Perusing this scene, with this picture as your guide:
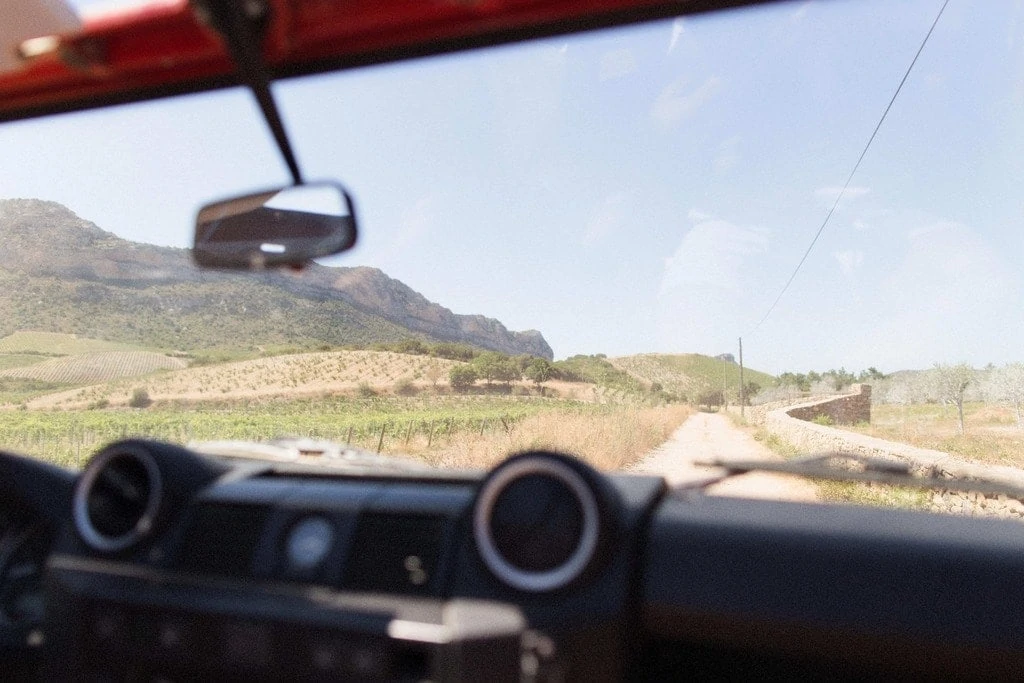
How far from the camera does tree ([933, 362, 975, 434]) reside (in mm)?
3236

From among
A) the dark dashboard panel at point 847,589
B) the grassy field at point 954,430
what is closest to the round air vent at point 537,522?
the dark dashboard panel at point 847,589

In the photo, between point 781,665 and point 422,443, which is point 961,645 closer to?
point 781,665

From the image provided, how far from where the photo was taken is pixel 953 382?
10.9 ft

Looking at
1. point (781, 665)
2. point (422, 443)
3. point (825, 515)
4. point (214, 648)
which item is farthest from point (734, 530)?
point (422, 443)

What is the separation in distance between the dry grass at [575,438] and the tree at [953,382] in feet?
3.80

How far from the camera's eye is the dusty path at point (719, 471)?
258 cm

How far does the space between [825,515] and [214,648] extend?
6.03 ft

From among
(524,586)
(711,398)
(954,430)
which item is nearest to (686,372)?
(711,398)

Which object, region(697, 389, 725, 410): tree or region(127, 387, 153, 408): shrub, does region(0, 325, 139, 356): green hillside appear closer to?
region(127, 387, 153, 408): shrub

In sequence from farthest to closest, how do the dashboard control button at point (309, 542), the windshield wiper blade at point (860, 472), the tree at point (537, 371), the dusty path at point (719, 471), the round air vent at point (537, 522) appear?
the tree at point (537, 371)
the dusty path at point (719, 471)
the windshield wiper blade at point (860, 472)
the dashboard control button at point (309, 542)
the round air vent at point (537, 522)

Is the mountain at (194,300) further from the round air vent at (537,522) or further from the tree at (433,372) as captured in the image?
the round air vent at (537,522)

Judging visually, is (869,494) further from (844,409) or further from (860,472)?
(844,409)

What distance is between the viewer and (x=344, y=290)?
11.8 ft

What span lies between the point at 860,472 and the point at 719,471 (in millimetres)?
448
